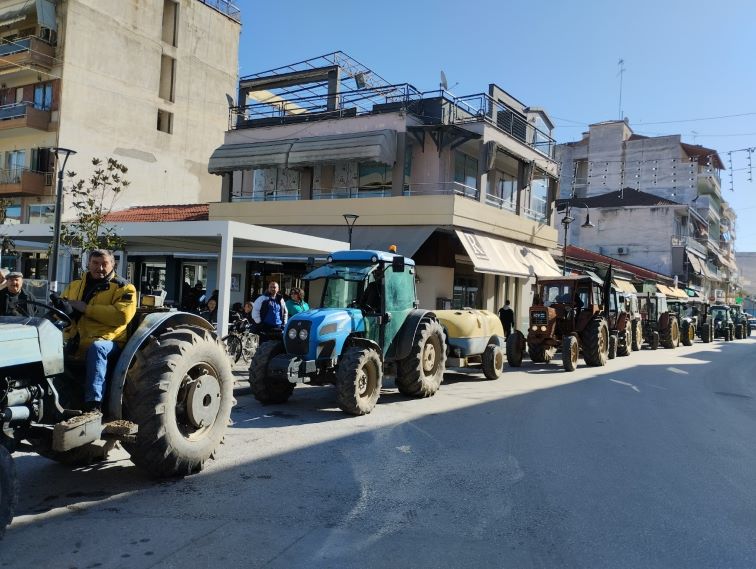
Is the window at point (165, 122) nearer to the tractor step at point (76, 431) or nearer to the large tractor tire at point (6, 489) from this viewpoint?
the tractor step at point (76, 431)

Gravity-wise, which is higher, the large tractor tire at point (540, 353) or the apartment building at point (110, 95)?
the apartment building at point (110, 95)

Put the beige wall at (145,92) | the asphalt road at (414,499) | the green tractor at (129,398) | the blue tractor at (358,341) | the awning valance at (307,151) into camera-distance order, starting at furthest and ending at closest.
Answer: the beige wall at (145,92)
the awning valance at (307,151)
the blue tractor at (358,341)
the green tractor at (129,398)
the asphalt road at (414,499)

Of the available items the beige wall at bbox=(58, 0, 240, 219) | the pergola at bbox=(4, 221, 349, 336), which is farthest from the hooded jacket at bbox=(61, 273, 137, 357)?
the beige wall at bbox=(58, 0, 240, 219)

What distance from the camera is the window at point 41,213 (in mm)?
28538

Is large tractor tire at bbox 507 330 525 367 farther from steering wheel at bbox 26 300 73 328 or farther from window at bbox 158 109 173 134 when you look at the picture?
window at bbox 158 109 173 134

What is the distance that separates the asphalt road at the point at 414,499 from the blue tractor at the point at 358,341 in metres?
0.46

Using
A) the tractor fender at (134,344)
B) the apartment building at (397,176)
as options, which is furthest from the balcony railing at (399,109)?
the tractor fender at (134,344)

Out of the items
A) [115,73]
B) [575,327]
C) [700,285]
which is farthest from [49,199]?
[700,285]

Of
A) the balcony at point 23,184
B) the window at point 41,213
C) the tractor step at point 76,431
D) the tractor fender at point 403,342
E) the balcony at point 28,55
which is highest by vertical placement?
the balcony at point 28,55

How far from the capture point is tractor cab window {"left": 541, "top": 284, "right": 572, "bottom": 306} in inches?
639

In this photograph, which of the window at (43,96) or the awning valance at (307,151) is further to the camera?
the window at (43,96)

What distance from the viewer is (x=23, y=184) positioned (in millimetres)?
28516

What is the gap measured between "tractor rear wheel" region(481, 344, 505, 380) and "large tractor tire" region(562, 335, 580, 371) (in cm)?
277

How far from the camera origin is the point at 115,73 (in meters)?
29.5
